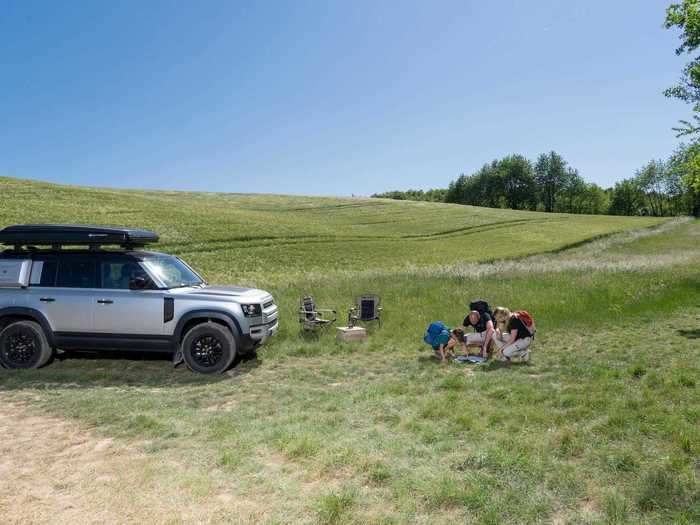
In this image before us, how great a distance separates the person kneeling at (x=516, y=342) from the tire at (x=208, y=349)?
504 cm

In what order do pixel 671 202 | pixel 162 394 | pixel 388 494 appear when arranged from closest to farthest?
pixel 388 494
pixel 162 394
pixel 671 202

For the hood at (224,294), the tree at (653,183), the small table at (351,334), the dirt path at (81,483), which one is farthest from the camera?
the tree at (653,183)

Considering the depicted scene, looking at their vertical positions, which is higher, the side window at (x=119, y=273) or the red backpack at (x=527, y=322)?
the side window at (x=119, y=273)

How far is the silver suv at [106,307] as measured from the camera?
29.7 feet

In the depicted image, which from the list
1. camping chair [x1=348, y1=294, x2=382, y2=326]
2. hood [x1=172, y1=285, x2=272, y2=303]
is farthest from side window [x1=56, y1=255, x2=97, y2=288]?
camping chair [x1=348, y1=294, x2=382, y2=326]

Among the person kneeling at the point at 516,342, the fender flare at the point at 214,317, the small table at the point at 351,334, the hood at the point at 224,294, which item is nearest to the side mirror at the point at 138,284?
the hood at the point at 224,294

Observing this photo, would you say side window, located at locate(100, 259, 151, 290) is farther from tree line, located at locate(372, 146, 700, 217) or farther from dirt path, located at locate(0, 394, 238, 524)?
tree line, located at locate(372, 146, 700, 217)

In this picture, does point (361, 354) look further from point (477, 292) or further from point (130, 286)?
point (477, 292)

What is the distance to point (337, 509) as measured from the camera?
4.00m

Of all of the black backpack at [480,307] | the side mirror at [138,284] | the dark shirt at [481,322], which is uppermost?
the side mirror at [138,284]

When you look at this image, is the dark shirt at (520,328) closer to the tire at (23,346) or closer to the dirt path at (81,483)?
the dirt path at (81,483)

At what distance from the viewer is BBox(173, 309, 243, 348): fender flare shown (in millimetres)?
9016

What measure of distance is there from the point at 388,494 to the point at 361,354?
20.5 feet

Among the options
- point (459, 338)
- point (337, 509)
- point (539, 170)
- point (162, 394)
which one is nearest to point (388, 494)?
point (337, 509)
